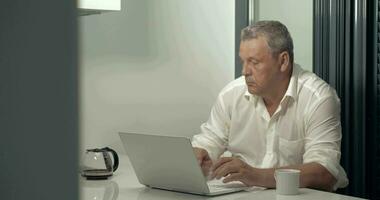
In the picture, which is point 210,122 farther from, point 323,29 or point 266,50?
point 323,29

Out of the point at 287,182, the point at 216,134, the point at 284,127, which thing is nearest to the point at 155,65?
the point at 216,134

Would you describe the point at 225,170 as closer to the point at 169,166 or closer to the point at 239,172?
the point at 239,172

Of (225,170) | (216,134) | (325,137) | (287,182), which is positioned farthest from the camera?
(216,134)

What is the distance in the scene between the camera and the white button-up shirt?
7.17ft

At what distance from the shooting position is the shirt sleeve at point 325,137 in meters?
2.10

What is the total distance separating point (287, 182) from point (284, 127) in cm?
61

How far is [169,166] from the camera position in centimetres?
183

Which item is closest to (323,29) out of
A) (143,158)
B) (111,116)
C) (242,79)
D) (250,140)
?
(242,79)

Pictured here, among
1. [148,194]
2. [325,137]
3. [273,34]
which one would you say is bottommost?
[148,194]

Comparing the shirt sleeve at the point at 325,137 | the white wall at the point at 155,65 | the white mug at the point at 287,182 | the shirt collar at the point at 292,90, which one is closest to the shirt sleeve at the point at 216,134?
the shirt collar at the point at 292,90

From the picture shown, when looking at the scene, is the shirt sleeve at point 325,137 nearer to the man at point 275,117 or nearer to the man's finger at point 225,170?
the man at point 275,117

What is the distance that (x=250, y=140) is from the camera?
2494mm

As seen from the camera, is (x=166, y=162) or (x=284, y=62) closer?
(x=166, y=162)

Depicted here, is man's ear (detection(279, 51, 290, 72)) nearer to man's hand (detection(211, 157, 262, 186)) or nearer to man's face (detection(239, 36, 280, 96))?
man's face (detection(239, 36, 280, 96))
